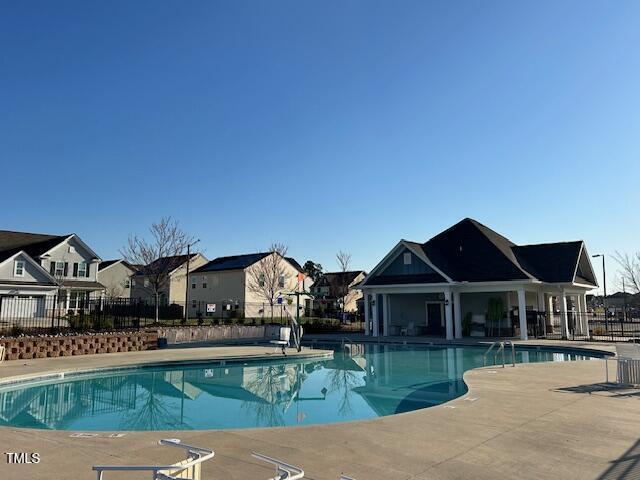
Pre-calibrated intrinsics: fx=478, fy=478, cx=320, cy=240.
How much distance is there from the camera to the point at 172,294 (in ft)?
180

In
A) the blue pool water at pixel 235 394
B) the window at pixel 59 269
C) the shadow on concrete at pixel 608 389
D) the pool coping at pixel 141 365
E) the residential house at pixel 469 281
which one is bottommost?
the blue pool water at pixel 235 394

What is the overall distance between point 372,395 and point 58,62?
14084 millimetres

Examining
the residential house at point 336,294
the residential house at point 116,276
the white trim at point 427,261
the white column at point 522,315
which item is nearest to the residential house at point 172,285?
the residential house at point 116,276

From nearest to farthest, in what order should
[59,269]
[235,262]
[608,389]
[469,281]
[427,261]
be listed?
[608,389] → [469,281] → [427,261] → [59,269] → [235,262]

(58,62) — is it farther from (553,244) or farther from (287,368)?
(553,244)

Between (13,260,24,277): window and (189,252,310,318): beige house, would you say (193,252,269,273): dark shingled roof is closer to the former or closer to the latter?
(189,252,310,318): beige house

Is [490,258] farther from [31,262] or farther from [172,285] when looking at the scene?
[172,285]

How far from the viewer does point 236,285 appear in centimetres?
5031

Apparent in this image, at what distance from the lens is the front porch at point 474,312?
91.1ft

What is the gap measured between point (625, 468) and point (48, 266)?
45992 millimetres

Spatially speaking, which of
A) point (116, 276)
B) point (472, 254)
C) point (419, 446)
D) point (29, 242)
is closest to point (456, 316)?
point (472, 254)

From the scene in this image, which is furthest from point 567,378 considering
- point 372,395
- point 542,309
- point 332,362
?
point 542,309

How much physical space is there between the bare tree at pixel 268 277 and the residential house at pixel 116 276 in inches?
547

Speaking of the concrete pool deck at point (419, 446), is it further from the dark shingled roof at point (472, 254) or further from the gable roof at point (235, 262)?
the gable roof at point (235, 262)
